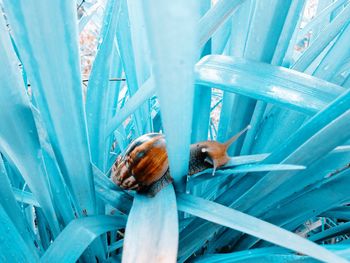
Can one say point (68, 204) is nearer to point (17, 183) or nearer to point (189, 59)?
point (17, 183)

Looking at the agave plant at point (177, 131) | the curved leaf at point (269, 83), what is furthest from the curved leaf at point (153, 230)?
the curved leaf at point (269, 83)

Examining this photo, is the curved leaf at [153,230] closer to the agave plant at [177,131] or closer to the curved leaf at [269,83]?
the agave plant at [177,131]

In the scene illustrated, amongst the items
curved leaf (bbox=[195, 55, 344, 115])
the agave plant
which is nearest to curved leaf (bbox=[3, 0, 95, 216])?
the agave plant

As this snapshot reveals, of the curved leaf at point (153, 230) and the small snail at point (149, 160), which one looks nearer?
the curved leaf at point (153, 230)

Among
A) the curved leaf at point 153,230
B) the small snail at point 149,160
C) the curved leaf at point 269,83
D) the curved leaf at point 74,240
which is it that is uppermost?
the curved leaf at point 269,83

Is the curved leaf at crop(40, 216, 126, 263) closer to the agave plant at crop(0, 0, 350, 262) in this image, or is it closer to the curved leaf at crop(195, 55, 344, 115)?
the agave plant at crop(0, 0, 350, 262)
